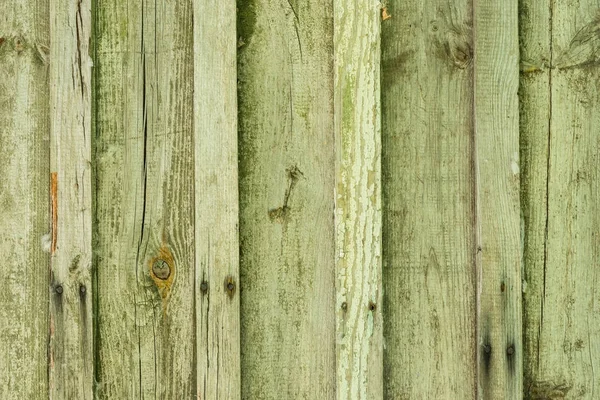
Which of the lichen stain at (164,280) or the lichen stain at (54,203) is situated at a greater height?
the lichen stain at (54,203)

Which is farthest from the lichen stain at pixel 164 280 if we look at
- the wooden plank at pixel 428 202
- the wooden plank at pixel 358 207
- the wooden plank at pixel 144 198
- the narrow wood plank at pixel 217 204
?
the wooden plank at pixel 428 202

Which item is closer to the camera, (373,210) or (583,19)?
(373,210)

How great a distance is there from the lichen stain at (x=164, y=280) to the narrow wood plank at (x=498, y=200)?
3.38ft

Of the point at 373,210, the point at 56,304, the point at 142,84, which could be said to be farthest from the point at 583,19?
the point at 56,304

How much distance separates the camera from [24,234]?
221cm

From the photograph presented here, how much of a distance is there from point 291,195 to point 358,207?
0.24 m

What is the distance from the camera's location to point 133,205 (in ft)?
7.23

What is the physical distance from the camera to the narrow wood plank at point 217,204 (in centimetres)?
212

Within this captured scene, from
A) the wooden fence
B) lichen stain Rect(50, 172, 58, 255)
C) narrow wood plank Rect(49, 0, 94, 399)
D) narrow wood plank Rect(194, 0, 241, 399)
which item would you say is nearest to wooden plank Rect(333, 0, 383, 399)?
the wooden fence

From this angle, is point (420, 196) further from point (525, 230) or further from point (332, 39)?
point (332, 39)

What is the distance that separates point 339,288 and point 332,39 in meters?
0.84

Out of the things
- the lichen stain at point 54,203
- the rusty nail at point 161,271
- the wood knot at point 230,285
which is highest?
the lichen stain at point 54,203

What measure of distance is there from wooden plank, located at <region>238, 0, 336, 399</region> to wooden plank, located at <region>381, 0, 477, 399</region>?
0.67ft

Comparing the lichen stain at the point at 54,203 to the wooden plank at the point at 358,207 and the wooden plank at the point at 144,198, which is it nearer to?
the wooden plank at the point at 144,198
